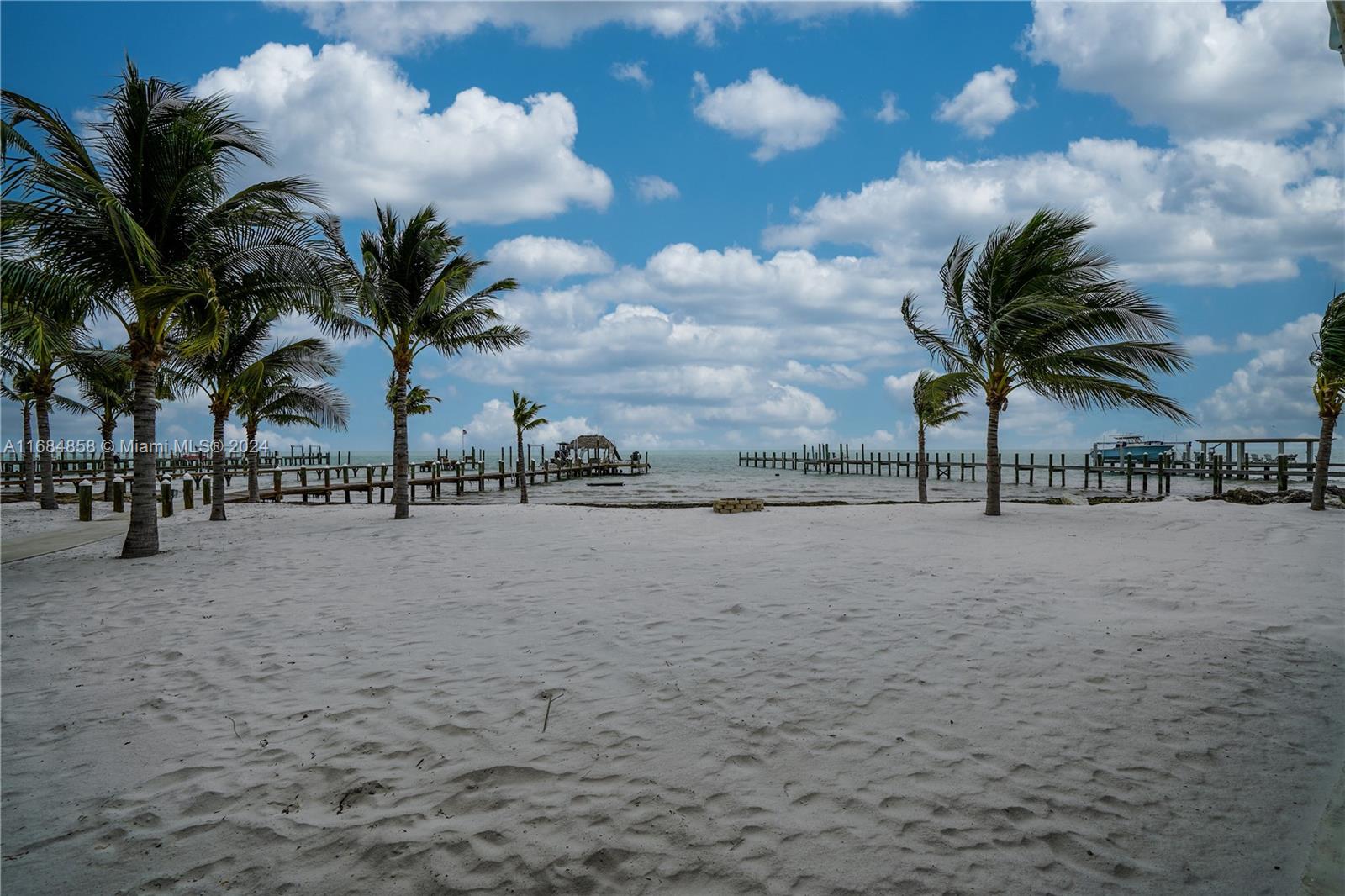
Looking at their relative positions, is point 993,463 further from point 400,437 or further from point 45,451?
point 45,451

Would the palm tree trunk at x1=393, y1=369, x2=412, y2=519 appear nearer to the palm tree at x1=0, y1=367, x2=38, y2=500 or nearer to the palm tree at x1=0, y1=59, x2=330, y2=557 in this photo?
the palm tree at x1=0, y1=59, x2=330, y2=557

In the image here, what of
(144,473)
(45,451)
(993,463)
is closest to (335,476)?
(45,451)

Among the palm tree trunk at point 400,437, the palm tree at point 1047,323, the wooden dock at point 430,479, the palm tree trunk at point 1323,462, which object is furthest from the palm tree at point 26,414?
the palm tree trunk at point 1323,462

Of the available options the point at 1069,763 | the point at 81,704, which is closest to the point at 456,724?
the point at 81,704

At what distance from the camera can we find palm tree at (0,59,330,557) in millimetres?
9148

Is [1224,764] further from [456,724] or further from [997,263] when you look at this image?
[997,263]

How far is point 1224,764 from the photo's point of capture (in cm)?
350

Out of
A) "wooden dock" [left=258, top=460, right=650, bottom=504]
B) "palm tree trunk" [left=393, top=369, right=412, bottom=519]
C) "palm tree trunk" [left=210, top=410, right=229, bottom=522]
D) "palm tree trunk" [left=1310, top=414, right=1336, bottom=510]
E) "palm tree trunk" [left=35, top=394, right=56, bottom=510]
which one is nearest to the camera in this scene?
"palm tree trunk" [left=1310, top=414, right=1336, bottom=510]

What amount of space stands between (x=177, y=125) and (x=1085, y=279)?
16.6m

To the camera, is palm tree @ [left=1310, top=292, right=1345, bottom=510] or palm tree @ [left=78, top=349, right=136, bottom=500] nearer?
palm tree @ [left=1310, top=292, right=1345, bottom=510]

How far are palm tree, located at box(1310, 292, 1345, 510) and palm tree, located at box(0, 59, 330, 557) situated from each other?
18.8m

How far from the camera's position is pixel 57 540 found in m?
12.0

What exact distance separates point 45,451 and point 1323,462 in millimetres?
32495

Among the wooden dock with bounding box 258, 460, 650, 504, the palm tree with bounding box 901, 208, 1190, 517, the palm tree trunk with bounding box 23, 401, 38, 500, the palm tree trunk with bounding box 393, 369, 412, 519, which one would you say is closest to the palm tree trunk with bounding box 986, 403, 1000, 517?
the palm tree with bounding box 901, 208, 1190, 517
